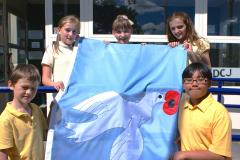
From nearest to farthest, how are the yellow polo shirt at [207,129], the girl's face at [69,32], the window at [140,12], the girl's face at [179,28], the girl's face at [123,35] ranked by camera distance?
the yellow polo shirt at [207,129]
the girl's face at [69,32]
the girl's face at [179,28]
the girl's face at [123,35]
the window at [140,12]

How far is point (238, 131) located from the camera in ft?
22.3

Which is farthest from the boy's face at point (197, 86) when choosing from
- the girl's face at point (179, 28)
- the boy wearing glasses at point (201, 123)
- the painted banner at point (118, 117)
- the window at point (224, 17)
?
the window at point (224, 17)

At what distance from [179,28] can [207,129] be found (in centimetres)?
102

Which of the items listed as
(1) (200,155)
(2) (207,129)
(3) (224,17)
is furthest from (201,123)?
(3) (224,17)

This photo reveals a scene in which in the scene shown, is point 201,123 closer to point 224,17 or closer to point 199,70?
point 199,70

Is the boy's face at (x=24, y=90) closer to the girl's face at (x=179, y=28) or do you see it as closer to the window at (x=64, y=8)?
the girl's face at (x=179, y=28)

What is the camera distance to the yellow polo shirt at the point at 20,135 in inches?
97.1

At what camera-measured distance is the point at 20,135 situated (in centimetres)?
251

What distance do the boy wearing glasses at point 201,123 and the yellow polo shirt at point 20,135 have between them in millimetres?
821

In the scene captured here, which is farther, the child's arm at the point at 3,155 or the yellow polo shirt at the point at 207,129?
the child's arm at the point at 3,155

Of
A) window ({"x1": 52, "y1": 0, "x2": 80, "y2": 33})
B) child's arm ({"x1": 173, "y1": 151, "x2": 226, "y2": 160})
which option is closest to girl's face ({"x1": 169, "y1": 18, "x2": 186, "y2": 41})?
child's arm ({"x1": 173, "y1": 151, "x2": 226, "y2": 160})

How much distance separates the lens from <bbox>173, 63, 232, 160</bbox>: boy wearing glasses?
7.75 feet

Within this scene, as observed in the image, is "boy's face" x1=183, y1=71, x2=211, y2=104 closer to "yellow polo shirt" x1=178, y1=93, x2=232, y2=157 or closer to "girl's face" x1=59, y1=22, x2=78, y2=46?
"yellow polo shirt" x1=178, y1=93, x2=232, y2=157

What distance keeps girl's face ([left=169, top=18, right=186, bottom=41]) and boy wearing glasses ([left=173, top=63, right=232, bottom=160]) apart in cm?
70
